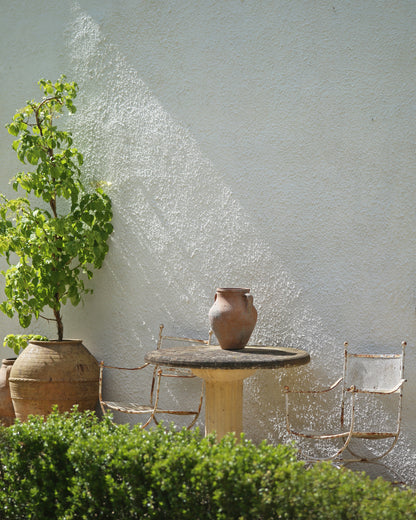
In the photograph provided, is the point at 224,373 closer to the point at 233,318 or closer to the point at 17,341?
the point at 233,318

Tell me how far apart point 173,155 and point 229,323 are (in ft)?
5.51

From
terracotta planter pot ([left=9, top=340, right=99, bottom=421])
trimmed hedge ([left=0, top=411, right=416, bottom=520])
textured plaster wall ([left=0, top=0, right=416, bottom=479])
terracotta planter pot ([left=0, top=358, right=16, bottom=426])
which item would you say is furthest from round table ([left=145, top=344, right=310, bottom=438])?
terracotta planter pot ([left=0, top=358, right=16, bottom=426])

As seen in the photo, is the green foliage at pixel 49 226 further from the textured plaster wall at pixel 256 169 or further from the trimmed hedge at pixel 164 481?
the trimmed hedge at pixel 164 481

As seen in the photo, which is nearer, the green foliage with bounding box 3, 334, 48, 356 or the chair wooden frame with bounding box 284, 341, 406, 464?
the chair wooden frame with bounding box 284, 341, 406, 464

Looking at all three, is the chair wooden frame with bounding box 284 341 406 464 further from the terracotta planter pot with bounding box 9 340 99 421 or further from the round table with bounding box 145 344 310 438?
the terracotta planter pot with bounding box 9 340 99 421

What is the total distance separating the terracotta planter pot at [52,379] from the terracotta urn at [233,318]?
1.47 m

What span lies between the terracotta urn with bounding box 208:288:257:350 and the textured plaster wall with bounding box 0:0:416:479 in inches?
23.6

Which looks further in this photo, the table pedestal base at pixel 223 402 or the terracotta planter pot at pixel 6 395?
the terracotta planter pot at pixel 6 395

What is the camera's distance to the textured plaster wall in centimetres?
425

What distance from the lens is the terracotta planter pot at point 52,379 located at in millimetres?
4984

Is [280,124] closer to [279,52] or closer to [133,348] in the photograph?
[279,52]

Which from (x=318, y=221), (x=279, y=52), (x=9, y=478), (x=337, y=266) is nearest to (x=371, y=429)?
(x=337, y=266)

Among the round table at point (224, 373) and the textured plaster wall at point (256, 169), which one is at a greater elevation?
the textured plaster wall at point (256, 169)

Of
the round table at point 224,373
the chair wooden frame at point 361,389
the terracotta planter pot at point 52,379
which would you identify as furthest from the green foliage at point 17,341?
the chair wooden frame at point 361,389
